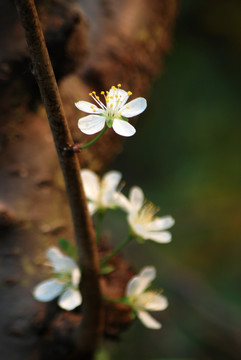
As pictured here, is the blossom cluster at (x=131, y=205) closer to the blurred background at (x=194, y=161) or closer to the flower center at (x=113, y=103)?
the flower center at (x=113, y=103)

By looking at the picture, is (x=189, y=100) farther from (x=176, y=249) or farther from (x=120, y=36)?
(x=120, y=36)

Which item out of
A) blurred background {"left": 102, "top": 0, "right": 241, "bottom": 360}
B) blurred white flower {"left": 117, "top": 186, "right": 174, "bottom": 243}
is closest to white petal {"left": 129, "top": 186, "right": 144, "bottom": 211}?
blurred white flower {"left": 117, "top": 186, "right": 174, "bottom": 243}

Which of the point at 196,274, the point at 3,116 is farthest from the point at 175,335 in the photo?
the point at 3,116

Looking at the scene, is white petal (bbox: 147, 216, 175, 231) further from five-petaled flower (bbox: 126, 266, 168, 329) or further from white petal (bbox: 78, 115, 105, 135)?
white petal (bbox: 78, 115, 105, 135)

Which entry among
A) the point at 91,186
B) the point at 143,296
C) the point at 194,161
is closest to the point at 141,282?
the point at 143,296

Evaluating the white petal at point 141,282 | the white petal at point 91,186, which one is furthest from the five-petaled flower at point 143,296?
the white petal at point 91,186

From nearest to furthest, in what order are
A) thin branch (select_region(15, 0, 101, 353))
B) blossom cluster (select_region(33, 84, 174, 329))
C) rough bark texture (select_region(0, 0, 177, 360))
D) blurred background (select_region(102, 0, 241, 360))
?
1. thin branch (select_region(15, 0, 101, 353))
2. blossom cluster (select_region(33, 84, 174, 329))
3. rough bark texture (select_region(0, 0, 177, 360))
4. blurred background (select_region(102, 0, 241, 360))
